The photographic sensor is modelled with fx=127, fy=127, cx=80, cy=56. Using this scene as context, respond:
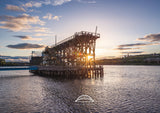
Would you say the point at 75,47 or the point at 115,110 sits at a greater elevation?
the point at 75,47

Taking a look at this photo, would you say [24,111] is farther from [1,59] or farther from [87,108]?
[1,59]

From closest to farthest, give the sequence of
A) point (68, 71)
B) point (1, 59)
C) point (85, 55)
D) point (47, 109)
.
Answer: point (47, 109) < point (68, 71) < point (85, 55) < point (1, 59)

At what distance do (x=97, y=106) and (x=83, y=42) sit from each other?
32428mm

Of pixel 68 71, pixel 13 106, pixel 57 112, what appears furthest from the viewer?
pixel 68 71

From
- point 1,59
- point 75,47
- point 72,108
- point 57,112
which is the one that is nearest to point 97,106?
point 72,108

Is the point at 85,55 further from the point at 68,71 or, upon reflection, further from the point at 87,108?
the point at 87,108

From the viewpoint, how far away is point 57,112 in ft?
41.0

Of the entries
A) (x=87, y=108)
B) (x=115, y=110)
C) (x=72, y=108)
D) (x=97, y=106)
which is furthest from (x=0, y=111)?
(x=115, y=110)

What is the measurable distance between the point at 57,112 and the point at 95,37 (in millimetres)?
35276

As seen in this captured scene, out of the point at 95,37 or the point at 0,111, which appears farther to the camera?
the point at 95,37

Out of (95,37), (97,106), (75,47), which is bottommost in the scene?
(97,106)

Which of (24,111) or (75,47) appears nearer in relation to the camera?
(24,111)

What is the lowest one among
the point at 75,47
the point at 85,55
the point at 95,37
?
the point at 85,55

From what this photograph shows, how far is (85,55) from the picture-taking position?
44.2m
